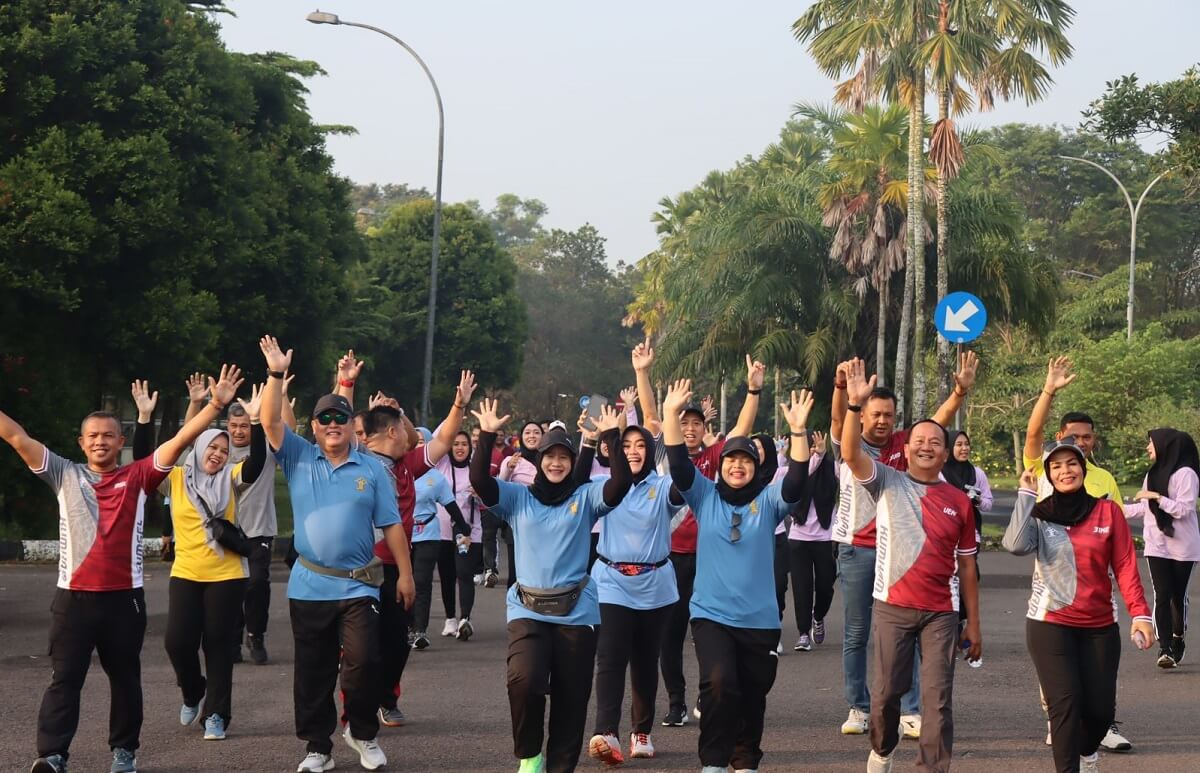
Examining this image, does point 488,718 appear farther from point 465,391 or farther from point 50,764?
point 50,764

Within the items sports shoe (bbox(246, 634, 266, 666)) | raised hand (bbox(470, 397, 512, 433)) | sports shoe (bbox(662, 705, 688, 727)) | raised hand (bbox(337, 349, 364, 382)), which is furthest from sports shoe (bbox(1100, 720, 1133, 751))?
sports shoe (bbox(246, 634, 266, 666))

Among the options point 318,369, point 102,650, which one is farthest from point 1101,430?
point 102,650

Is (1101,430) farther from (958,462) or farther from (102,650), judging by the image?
(102,650)

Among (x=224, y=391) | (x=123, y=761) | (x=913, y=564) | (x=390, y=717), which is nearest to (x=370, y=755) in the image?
(x=123, y=761)

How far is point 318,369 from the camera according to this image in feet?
99.9

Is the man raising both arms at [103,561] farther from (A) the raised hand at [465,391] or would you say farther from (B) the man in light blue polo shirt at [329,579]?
(A) the raised hand at [465,391]

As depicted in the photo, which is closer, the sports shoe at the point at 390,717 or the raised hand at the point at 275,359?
→ the raised hand at the point at 275,359

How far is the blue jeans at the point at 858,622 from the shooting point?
28.3ft

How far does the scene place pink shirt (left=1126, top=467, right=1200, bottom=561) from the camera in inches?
436

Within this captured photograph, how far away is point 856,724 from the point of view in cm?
873

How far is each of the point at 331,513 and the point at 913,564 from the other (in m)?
2.87

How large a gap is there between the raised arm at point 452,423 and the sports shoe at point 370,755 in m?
1.77

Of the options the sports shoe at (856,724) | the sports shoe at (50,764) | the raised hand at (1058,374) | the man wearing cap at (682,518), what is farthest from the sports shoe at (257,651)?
the raised hand at (1058,374)

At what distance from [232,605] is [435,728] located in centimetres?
139
